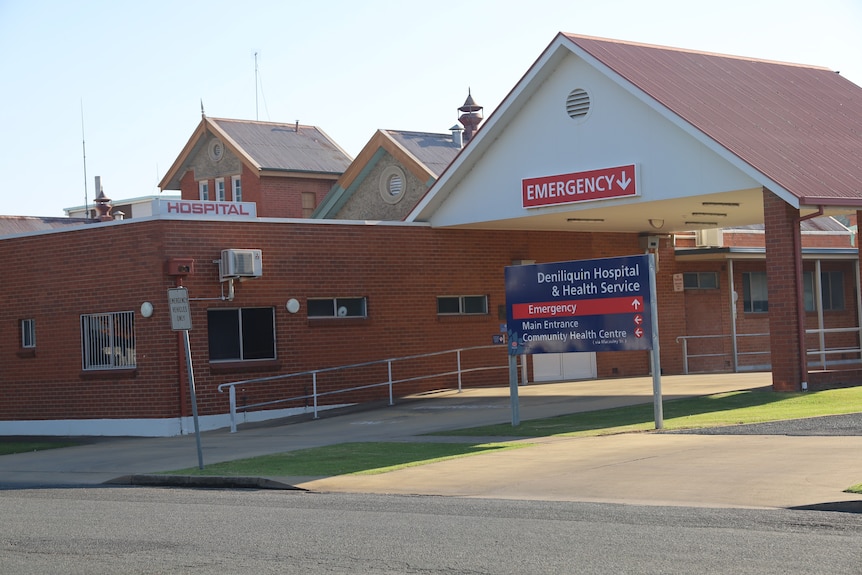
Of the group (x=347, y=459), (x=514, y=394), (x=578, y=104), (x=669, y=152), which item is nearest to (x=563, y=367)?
(x=578, y=104)

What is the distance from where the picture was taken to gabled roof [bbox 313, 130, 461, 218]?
136 ft

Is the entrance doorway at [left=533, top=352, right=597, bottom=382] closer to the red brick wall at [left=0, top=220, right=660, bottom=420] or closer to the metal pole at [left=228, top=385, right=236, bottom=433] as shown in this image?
the red brick wall at [left=0, top=220, right=660, bottom=420]

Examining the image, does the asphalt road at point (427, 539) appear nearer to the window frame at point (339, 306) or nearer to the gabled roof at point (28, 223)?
the window frame at point (339, 306)

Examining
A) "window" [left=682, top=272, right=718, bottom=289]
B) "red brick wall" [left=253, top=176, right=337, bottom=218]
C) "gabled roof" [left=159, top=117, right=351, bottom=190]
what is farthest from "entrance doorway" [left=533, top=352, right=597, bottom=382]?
"gabled roof" [left=159, top=117, right=351, bottom=190]

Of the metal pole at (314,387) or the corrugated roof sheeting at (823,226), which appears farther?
the corrugated roof sheeting at (823,226)

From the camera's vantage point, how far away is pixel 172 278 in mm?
24078

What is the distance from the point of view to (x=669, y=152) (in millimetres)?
23250

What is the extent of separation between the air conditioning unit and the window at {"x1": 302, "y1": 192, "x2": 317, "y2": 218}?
2485 centimetres

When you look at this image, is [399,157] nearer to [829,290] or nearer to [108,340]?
[829,290]

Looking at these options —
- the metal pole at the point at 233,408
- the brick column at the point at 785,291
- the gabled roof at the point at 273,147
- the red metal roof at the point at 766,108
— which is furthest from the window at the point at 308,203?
the brick column at the point at 785,291

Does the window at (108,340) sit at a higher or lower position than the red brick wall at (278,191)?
lower

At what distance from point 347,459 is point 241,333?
846 cm

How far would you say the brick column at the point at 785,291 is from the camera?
2142 cm

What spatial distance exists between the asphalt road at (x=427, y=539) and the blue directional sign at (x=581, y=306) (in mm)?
6200
